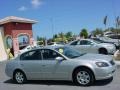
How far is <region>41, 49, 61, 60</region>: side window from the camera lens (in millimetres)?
11055

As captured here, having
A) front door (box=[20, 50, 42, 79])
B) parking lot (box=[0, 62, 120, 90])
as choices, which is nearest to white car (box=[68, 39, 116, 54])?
parking lot (box=[0, 62, 120, 90])

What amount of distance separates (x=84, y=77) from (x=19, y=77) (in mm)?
3089

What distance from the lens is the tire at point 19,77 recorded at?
39.0 feet

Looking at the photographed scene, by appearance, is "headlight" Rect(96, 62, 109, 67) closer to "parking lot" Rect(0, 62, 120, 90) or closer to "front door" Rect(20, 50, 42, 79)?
"parking lot" Rect(0, 62, 120, 90)

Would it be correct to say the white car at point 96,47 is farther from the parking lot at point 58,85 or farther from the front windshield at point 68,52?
the front windshield at point 68,52

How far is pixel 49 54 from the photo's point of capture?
11.2 meters

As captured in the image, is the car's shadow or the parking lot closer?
the parking lot

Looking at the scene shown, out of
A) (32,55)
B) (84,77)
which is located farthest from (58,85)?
(32,55)

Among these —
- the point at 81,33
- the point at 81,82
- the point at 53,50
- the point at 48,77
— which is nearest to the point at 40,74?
the point at 48,77

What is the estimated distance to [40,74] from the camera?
1124 cm

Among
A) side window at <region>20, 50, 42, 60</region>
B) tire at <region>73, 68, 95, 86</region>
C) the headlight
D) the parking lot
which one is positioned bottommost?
the parking lot

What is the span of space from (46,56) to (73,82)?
150cm

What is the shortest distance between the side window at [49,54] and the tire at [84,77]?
113cm

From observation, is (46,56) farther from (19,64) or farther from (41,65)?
(19,64)
